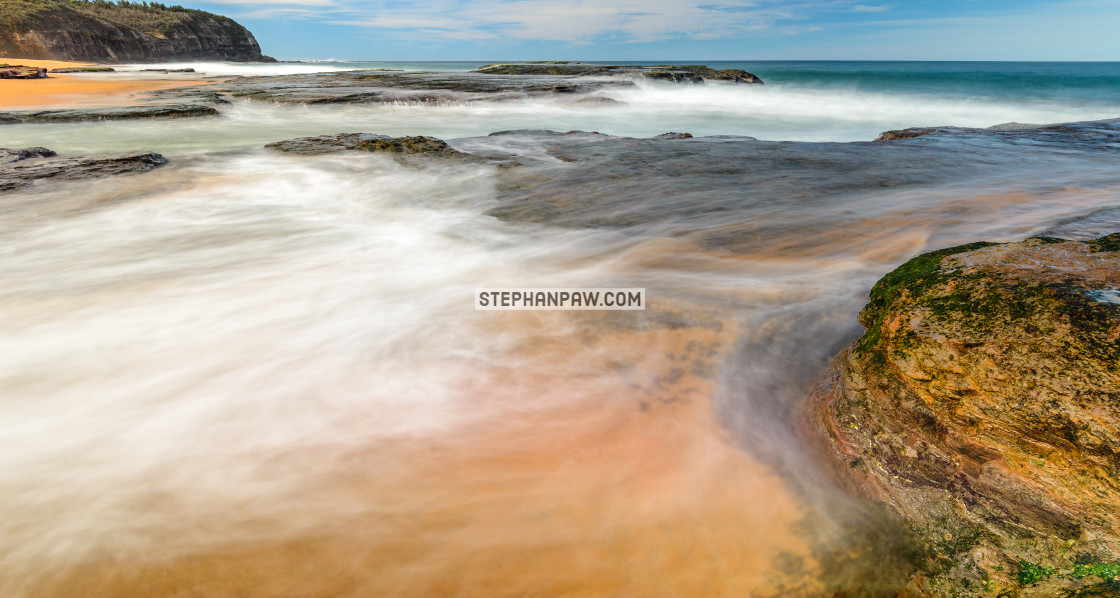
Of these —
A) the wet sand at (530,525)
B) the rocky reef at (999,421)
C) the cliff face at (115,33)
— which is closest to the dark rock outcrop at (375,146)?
the wet sand at (530,525)

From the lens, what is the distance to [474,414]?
97.8 inches

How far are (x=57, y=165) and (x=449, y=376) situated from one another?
25.6 feet

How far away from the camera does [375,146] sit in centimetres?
901

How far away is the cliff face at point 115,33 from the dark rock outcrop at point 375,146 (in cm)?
6372

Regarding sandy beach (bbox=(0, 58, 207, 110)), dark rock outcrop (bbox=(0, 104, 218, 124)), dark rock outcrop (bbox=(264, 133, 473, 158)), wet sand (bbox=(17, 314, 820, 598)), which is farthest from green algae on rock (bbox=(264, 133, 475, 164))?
sandy beach (bbox=(0, 58, 207, 110))

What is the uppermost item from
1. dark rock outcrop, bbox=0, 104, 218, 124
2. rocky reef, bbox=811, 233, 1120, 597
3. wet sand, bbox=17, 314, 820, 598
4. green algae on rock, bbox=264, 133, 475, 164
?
dark rock outcrop, bbox=0, 104, 218, 124

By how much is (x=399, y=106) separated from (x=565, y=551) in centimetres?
1961

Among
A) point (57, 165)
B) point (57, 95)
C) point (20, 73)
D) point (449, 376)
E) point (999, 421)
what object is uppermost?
point (20, 73)

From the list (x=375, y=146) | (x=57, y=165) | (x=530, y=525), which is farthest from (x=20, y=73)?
(x=530, y=525)

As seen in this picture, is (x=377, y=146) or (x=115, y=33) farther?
(x=115, y=33)

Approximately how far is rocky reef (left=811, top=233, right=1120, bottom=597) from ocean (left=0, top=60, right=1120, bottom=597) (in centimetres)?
18

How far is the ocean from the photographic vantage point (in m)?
1.78

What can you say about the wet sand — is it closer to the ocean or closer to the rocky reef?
the ocean

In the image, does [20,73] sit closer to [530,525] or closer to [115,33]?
[530,525]
